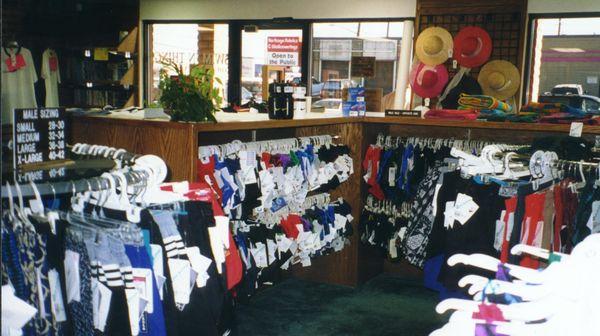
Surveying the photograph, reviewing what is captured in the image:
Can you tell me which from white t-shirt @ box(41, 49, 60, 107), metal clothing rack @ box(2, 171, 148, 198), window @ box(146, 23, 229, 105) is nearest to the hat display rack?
window @ box(146, 23, 229, 105)

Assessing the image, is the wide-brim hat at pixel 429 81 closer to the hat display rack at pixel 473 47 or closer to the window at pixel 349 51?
the hat display rack at pixel 473 47

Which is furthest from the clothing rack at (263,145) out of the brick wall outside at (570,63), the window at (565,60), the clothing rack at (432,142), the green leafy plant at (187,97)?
the brick wall outside at (570,63)

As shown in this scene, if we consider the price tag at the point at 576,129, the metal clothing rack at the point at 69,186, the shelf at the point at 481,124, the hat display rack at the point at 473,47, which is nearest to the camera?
the metal clothing rack at the point at 69,186

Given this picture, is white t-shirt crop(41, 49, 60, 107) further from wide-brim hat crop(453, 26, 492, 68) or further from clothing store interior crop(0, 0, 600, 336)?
wide-brim hat crop(453, 26, 492, 68)

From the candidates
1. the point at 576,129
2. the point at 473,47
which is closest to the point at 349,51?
the point at 473,47

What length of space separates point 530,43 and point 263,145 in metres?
4.51

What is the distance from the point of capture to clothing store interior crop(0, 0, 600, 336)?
72.5 inches

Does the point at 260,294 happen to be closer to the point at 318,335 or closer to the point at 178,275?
the point at 318,335

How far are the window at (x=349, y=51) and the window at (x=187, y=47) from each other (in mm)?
1473

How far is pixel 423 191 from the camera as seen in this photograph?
397 cm

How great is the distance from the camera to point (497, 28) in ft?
23.3

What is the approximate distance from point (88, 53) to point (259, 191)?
6.39 meters

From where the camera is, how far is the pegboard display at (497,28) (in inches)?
276

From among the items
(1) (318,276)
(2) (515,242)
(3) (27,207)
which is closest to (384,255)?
(1) (318,276)
